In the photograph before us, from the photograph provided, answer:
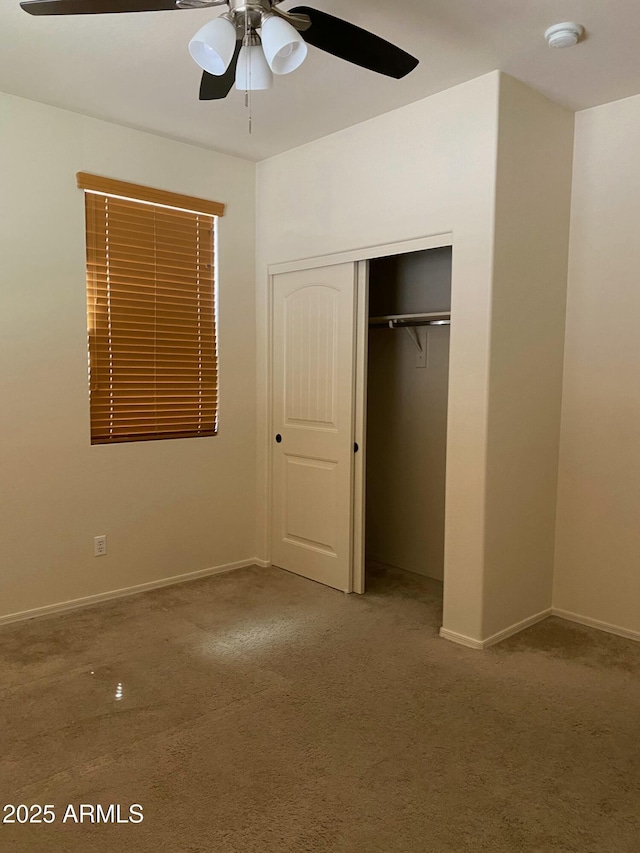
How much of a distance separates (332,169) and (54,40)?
1587mm

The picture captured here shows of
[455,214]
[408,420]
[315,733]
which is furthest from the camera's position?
[408,420]

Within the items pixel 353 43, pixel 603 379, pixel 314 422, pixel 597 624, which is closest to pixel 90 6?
pixel 353 43

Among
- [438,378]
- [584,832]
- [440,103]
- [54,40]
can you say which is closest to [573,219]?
[440,103]

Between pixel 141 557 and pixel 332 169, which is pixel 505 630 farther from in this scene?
pixel 332 169

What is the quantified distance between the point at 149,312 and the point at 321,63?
1702mm

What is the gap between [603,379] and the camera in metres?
3.32

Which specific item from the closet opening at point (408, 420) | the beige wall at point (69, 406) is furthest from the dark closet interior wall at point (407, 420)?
the beige wall at point (69, 406)

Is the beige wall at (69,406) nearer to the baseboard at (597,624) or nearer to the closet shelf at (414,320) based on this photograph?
the closet shelf at (414,320)

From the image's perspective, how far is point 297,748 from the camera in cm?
232

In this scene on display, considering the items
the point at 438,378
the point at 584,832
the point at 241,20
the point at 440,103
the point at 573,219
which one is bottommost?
the point at 584,832

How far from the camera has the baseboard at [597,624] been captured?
3274mm

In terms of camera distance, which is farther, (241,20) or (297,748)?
(297,748)

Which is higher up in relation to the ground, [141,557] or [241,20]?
[241,20]

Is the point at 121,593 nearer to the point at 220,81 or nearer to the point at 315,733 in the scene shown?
the point at 315,733
